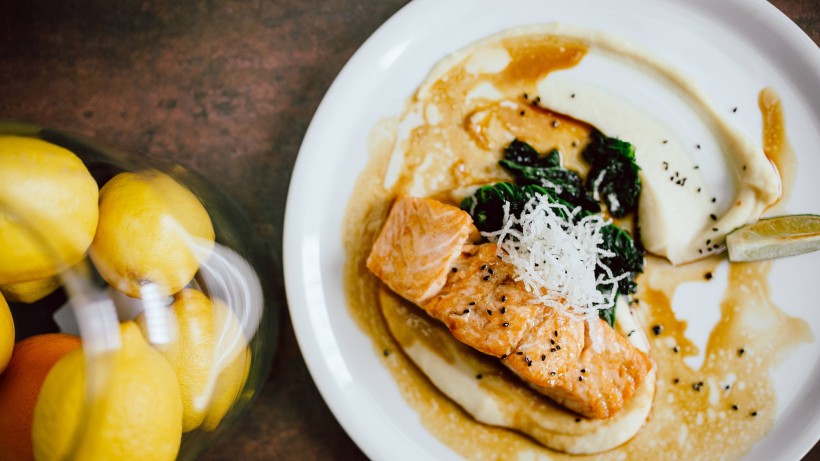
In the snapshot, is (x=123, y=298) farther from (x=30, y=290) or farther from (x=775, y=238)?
(x=775, y=238)

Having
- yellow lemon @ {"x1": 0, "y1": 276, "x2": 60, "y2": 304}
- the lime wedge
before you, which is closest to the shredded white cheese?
the lime wedge

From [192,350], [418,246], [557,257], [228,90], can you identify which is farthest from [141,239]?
[557,257]

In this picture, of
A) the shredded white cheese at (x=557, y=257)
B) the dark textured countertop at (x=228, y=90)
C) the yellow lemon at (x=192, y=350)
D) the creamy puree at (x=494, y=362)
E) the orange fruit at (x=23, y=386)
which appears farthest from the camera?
the dark textured countertop at (x=228, y=90)

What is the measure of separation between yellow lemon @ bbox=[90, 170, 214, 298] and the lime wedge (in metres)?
2.89

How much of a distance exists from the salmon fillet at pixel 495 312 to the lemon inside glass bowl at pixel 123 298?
0.83 meters

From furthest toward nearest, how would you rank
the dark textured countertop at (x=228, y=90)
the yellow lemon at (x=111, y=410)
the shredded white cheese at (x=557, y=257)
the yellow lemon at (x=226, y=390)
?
the dark textured countertop at (x=228, y=90) → the shredded white cheese at (x=557, y=257) → the yellow lemon at (x=226, y=390) → the yellow lemon at (x=111, y=410)

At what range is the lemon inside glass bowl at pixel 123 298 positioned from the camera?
187cm

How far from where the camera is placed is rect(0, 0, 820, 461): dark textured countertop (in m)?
3.47

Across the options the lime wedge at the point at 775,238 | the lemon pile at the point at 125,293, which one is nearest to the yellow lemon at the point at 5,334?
the lemon pile at the point at 125,293

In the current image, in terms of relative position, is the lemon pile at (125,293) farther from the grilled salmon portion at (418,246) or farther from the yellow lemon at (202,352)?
the grilled salmon portion at (418,246)

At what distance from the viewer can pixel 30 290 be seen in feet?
7.73

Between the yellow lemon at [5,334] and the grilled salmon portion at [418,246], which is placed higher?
the grilled salmon portion at [418,246]

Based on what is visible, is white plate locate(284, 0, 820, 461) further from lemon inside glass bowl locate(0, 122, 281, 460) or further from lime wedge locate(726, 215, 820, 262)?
lemon inside glass bowl locate(0, 122, 281, 460)

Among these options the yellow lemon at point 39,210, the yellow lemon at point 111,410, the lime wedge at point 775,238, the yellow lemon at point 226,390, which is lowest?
the yellow lemon at point 226,390
